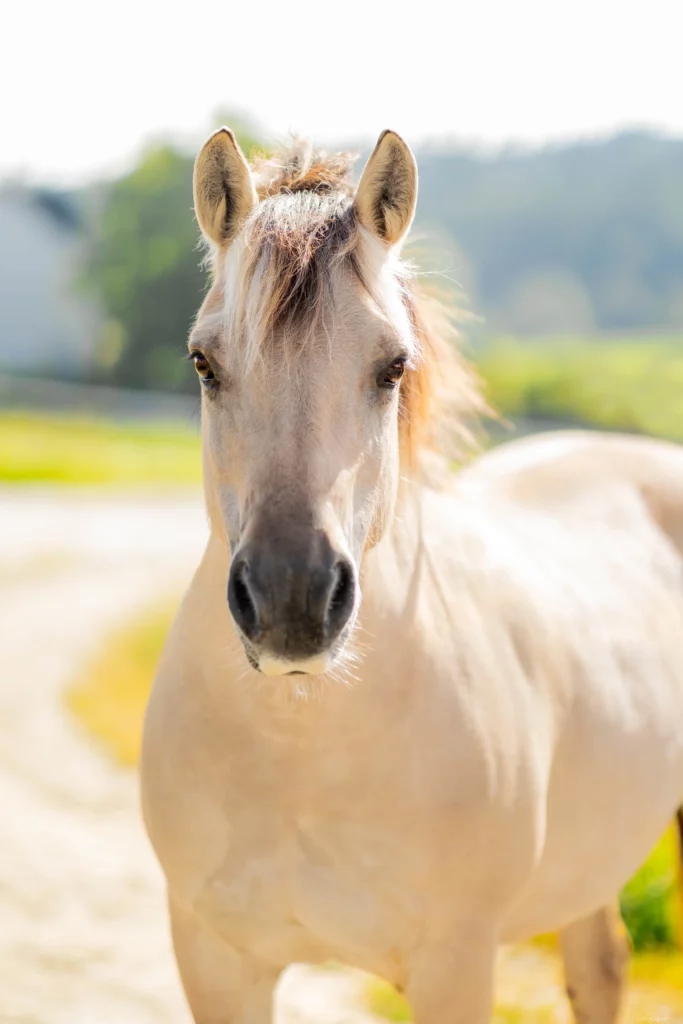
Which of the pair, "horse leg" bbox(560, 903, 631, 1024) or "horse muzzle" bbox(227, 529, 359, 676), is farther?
"horse leg" bbox(560, 903, 631, 1024)

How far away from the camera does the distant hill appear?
76.1 meters

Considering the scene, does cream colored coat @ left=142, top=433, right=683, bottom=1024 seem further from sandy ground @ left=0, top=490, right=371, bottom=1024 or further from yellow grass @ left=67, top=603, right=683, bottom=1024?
sandy ground @ left=0, top=490, right=371, bottom=1024

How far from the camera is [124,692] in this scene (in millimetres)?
7910

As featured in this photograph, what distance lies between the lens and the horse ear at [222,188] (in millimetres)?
2135

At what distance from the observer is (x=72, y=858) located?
5.44 meters

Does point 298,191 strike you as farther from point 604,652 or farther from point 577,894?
point 577,894

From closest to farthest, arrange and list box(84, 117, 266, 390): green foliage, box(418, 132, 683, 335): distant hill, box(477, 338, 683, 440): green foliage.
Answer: box(477, 338, 683, 440): green foliage → box(84, 117, 266, 390): green foliage → box(418, 132, 683, 335): distant hill

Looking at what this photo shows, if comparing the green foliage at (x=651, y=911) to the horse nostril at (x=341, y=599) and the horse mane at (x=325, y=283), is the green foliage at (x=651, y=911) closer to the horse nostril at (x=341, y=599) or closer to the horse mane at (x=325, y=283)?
the horse mane at (x=325, y=283)

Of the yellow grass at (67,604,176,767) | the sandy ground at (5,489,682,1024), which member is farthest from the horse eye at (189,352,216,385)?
the yellow grass at (67,604,176,767)

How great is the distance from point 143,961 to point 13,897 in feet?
2.83

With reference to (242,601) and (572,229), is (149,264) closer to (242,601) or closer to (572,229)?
(242,601)

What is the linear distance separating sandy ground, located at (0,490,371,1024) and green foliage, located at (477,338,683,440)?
1345cm

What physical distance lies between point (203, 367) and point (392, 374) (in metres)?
0.39

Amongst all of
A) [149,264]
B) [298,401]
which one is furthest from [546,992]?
[149,264]
